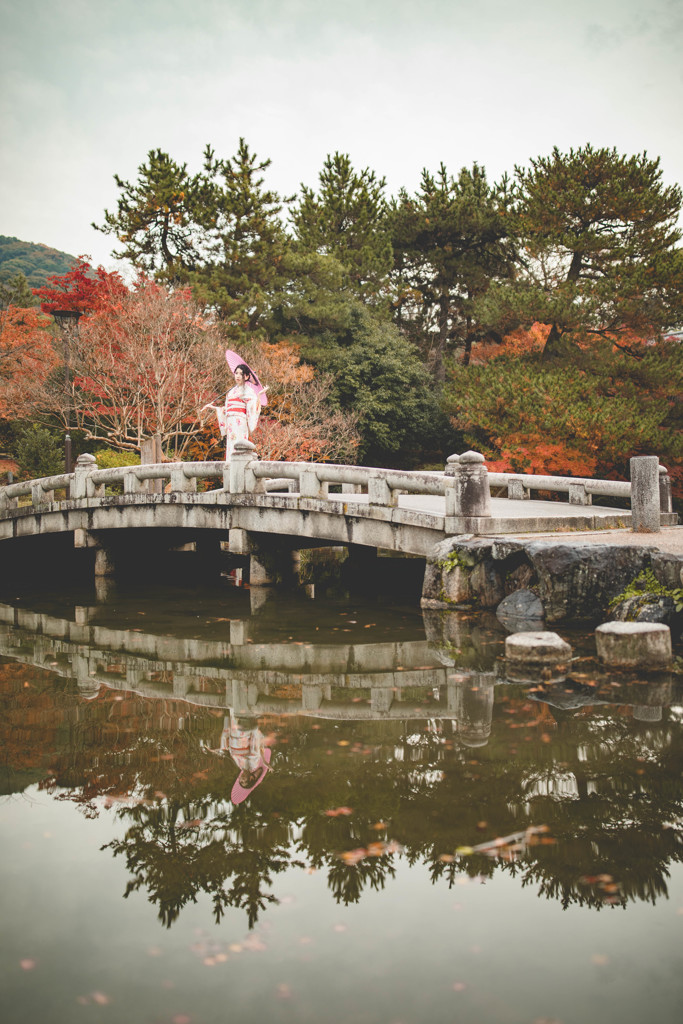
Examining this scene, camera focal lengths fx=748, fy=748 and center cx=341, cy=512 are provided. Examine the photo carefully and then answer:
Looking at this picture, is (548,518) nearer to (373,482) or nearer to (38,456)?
(373,482)

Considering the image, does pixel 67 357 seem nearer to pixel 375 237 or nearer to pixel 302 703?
pixel 302 703

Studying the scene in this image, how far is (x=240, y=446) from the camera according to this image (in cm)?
1206

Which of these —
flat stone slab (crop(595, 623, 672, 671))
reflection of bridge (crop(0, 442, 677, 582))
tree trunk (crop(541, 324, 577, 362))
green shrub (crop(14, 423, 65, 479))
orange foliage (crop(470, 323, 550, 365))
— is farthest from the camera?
orange foliage (crop(470, 323, 550, 365))

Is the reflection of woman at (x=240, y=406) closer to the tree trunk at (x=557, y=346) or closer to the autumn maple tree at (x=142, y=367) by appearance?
the autumn maple tree at (x=142, y=367)

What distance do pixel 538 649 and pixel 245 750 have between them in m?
2.86

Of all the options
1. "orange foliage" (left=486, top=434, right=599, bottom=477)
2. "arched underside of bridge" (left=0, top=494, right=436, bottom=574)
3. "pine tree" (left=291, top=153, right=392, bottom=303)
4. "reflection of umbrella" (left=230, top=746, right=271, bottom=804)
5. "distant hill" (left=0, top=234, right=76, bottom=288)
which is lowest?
"reflection of umbrella" (left=230, top=746, right=271, bottom=804)

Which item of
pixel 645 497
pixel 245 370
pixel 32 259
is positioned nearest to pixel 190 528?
pixel 245 370

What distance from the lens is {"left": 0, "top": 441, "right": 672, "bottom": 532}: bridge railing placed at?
9297 millimetres

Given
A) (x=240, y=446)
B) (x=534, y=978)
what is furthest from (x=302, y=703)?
(x=240, y=446)

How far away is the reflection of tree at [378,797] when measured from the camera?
3.43 metres

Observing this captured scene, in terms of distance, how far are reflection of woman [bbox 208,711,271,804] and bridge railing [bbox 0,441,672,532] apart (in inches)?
178

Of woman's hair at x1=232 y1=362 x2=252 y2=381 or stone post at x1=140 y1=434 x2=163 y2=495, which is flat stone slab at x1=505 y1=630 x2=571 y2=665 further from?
stone post at x1=140 y1=434 x2=163 y2=495

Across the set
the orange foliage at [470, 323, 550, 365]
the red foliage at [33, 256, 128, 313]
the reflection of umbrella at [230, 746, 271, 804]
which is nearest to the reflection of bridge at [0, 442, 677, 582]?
the reflection of umbrella at [230, 746, 271, 804]

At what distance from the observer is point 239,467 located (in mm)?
11984
